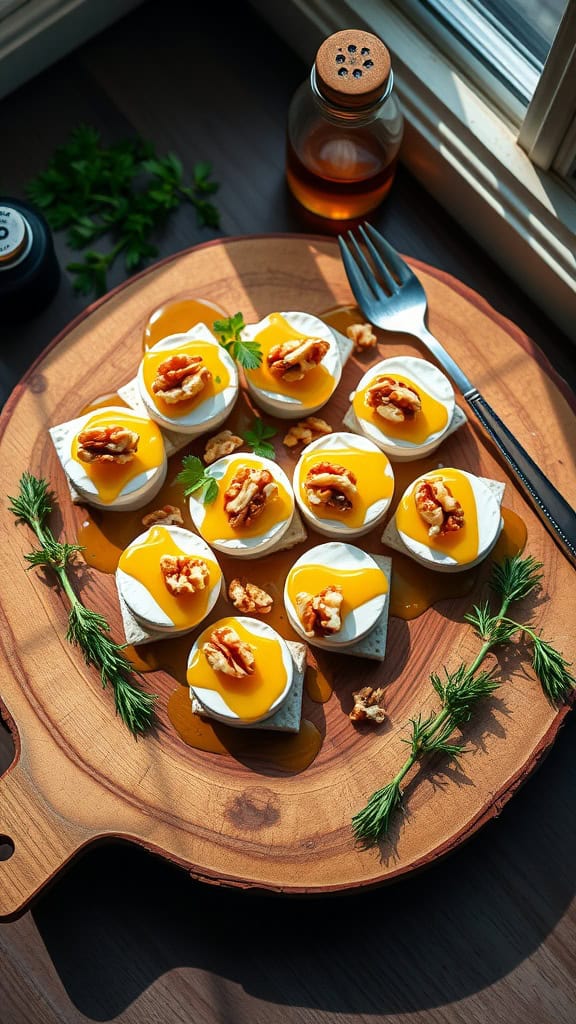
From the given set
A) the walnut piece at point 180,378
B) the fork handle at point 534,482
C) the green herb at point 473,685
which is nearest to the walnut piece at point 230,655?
the green herb at point 473,685

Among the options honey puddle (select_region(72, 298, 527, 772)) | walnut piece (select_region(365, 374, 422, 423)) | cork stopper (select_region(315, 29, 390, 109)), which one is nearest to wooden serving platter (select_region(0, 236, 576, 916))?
honey puddle (select_region(72, 298, 527, 772))

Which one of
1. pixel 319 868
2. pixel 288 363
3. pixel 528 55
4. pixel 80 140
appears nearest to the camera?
pixel 319 868

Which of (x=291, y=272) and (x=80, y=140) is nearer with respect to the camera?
(x=291, y=272)

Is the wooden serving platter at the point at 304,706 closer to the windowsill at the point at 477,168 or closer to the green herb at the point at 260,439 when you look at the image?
the green herb at the point at 260,439

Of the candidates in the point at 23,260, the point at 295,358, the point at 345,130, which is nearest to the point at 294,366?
the point at 295,358

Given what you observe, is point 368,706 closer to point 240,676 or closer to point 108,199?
point 240,676

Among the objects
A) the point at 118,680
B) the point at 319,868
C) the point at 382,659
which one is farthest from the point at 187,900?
the point at 382,659

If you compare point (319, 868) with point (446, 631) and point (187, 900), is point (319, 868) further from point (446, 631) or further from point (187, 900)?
point (446, 631)
